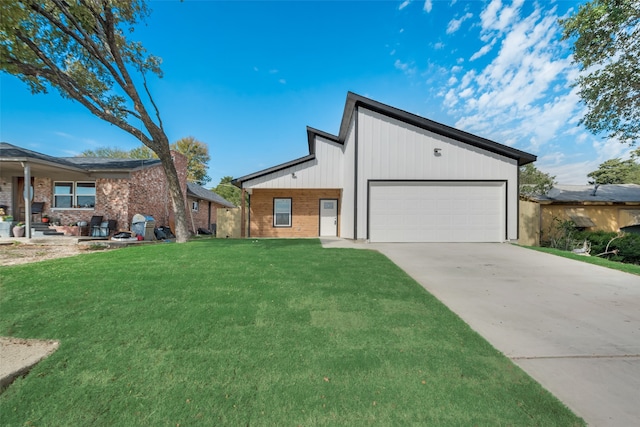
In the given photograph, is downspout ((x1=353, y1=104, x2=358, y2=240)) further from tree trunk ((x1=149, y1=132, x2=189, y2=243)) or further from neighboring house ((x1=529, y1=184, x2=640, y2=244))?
neighboring house ((x1=529, y1=184, x2=640, y2=244))

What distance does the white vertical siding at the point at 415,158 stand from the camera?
34.0 feet

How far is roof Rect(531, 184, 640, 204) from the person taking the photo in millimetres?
13578

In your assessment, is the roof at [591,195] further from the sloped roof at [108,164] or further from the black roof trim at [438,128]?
the sloped roof at [108,164]

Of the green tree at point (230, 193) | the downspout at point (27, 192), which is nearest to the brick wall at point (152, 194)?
the downspout at point (27, 192)

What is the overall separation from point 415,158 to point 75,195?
1623cm

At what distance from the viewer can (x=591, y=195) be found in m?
14.6

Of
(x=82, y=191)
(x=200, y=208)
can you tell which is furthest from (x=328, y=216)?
(x=82, y=191)

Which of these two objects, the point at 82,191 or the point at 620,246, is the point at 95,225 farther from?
the point at 620,246

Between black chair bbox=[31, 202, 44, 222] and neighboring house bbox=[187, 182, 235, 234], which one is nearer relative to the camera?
black chair bbox=[31, 202, 44, 222]

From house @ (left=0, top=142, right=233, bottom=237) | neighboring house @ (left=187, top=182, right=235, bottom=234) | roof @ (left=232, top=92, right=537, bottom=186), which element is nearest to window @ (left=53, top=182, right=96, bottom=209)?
house @ (left=0, top=142, right=233, bottom=237)

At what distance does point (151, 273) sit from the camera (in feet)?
16.6

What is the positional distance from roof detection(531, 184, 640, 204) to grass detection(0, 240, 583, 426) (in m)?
14.7

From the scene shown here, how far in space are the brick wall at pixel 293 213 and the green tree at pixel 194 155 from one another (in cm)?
2815

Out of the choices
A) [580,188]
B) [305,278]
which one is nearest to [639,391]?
[305,278]
